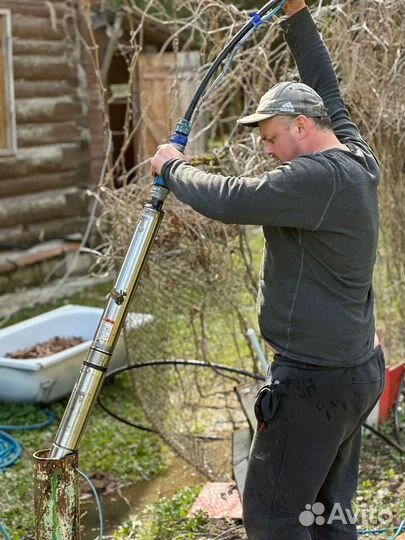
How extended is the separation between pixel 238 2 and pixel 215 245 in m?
7.24

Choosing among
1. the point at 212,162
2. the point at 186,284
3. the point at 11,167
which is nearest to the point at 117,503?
the point at 186,284

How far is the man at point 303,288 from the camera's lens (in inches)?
116

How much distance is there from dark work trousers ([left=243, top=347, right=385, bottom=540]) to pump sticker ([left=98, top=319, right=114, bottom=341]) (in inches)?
23.6

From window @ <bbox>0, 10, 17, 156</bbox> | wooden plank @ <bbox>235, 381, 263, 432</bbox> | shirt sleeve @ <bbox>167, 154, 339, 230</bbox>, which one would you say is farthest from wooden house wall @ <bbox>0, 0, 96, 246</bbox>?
shirt sleeve @ <bbox>167, 154, 339, 230</bbox>

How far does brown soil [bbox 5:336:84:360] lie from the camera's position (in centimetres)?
676

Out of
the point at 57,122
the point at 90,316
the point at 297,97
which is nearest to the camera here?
the point at 297,97

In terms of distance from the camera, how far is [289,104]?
9.96 ft

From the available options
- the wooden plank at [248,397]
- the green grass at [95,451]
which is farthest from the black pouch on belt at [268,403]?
the green grass at [95,451]

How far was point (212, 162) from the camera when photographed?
515 centimetres

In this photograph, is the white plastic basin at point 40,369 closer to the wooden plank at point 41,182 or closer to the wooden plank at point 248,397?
the wooden plank at point 248,397

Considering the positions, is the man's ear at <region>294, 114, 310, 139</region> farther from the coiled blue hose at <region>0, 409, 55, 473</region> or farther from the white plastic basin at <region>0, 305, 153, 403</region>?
the coiled blue hose at <region>0, 409, 55, 473</region>

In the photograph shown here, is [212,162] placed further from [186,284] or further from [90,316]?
[90,316]

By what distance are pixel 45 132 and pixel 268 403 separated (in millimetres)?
7593

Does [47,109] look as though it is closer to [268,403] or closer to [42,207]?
[42,207]
